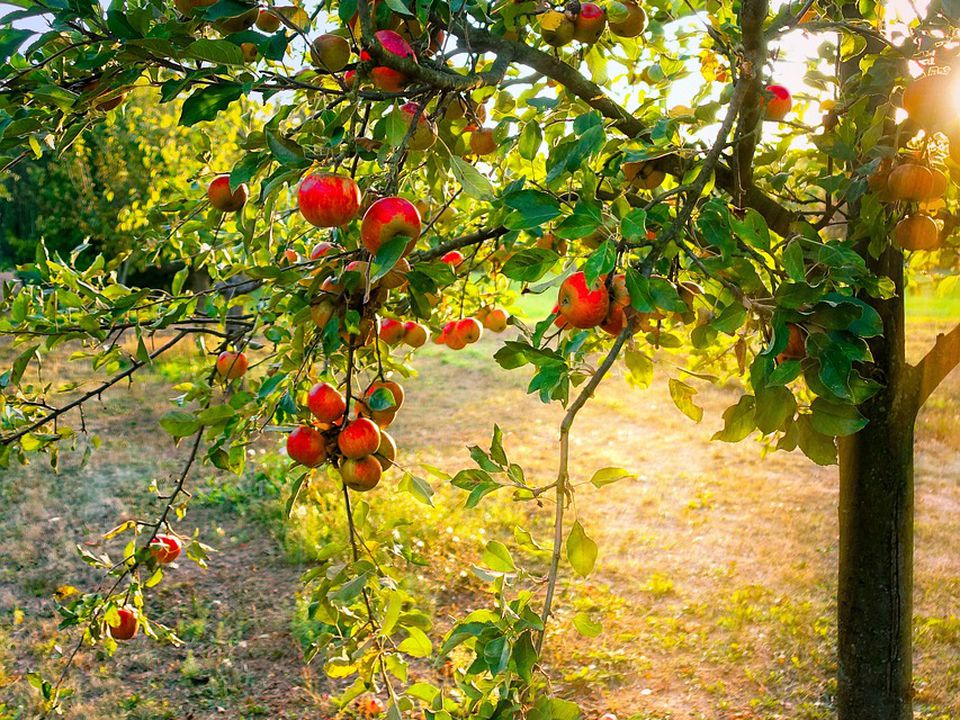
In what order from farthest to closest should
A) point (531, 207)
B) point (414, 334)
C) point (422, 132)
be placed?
point (414, 334)
point (422, 132)
point (531, 207)

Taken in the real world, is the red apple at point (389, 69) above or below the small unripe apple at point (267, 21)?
below

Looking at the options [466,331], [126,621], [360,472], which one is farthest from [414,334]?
[126,621]

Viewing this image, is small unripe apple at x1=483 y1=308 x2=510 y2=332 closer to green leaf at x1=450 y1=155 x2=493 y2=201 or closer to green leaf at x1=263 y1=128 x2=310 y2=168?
green leaf at x1=450 y1=155 x2=493 y2=201

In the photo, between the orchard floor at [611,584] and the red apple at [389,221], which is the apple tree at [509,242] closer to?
the red apple at [389,221]

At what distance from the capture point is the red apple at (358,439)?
1.40 meters

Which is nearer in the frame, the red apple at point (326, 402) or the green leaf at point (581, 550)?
the green leaf at point (581, 550)

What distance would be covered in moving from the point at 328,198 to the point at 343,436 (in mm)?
500

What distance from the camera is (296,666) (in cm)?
333

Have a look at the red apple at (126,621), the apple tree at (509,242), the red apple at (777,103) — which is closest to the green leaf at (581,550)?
the apple tree at (509,242)

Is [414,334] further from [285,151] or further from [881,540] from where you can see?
[881,540]

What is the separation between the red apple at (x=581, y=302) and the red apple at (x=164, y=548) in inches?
48.4

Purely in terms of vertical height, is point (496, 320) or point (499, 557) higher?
point (496, 320)

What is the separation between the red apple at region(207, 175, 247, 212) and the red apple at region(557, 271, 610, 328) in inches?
30.3

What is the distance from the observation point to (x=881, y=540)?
2369 mm
